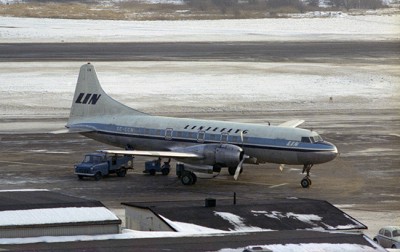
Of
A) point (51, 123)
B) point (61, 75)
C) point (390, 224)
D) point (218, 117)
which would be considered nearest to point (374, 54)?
point (61, 75)

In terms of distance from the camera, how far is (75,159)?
64188 millimetres

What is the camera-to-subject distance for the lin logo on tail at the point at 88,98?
207ft

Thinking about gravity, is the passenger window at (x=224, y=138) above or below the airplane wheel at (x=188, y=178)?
above

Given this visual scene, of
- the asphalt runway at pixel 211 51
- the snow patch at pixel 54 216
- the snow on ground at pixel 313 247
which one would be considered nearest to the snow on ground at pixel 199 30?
the asphalt runway at pixel 211 51

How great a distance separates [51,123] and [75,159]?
14815 millimetres

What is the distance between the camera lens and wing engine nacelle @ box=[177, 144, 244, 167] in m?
56.1

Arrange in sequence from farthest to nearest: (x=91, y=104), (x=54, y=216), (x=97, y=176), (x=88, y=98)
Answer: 1. (x=88, y=98)
2. (x=91, y=104)
3. (x=97, y=176)
4. (x=54, y=216)

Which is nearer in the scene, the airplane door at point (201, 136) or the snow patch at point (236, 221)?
the snow patch at point (236, 221)

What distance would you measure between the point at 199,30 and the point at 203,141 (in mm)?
110440

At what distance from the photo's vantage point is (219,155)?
56.3 meters

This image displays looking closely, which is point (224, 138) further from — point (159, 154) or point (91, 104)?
point (91, 104)

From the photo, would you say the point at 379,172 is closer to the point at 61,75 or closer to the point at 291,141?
the point at 291,141

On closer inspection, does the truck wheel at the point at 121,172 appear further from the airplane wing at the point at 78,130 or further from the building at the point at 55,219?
the building at the point at 55,219

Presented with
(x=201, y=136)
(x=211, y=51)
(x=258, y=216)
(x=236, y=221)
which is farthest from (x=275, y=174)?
(x=211, y=51)
